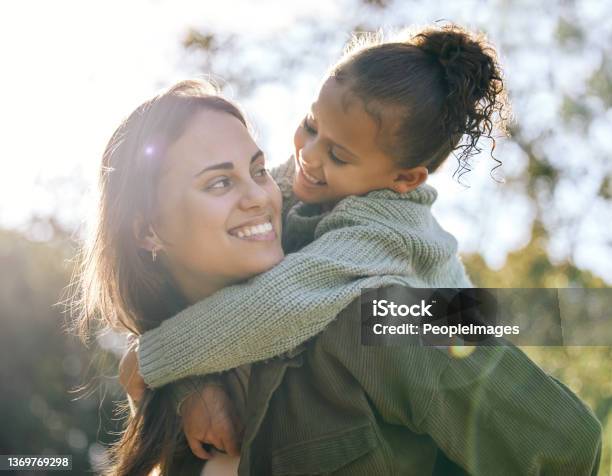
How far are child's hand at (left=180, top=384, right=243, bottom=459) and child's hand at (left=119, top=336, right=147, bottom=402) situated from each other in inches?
10.3

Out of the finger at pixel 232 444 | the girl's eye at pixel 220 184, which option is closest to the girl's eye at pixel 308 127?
the girl's eye at pixel 220 184

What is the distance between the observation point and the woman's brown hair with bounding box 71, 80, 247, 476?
99.2 inches

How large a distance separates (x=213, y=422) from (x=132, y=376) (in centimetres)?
41

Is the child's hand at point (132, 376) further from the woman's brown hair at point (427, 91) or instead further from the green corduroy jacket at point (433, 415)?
the woman's brown hair at point (427, 91)

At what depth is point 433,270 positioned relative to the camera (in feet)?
8.04

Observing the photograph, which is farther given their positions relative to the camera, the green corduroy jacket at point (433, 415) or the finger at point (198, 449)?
the finger at point (198, 449)

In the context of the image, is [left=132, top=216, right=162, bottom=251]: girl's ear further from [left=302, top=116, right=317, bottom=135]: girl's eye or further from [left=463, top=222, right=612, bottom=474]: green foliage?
[left=463, top=222, right=612, bottom=474]: green foliage

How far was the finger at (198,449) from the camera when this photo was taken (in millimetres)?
2418

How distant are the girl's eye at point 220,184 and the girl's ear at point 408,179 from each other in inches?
19.7

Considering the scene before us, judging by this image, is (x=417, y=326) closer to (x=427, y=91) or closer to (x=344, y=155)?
(x=344, y=155)

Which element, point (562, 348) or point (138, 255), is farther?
point (562, 348)

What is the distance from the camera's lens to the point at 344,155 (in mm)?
2533

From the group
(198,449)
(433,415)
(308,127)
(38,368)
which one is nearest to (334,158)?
(308,127)
